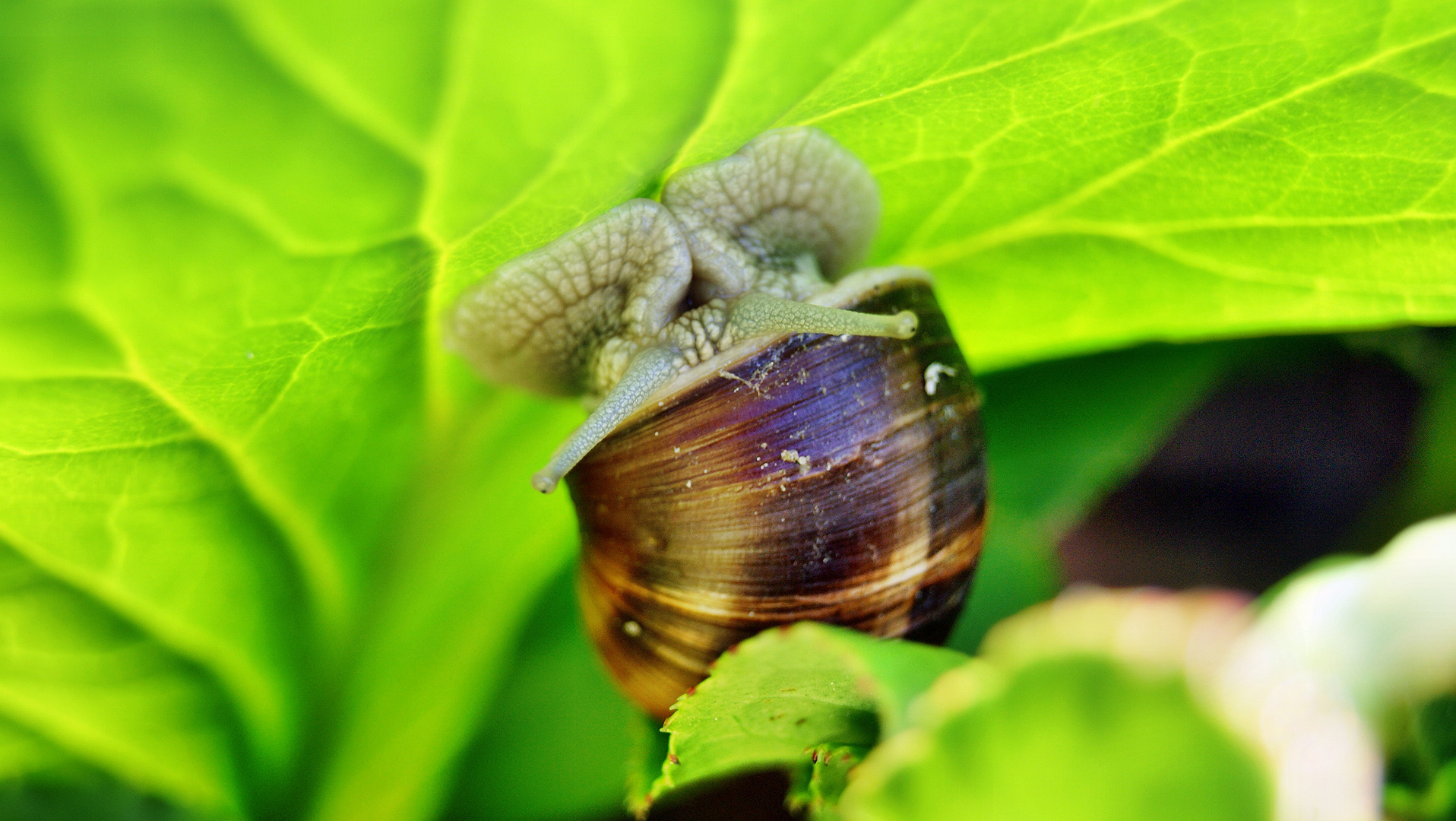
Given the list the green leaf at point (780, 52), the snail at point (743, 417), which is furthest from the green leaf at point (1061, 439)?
the green leaf at point (780, 52)

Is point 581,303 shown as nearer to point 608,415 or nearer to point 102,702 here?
point 608,415

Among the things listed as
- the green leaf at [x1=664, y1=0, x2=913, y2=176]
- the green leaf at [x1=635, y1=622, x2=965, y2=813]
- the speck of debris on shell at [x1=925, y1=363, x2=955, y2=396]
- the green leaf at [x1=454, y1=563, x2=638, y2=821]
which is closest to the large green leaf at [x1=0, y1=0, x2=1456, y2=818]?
the green leaf at [x1=664, y1=0, x2=913, y2=176]

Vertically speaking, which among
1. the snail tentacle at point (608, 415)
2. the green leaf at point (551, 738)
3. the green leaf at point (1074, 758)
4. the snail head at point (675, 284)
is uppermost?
the snail head at point (675, 284)

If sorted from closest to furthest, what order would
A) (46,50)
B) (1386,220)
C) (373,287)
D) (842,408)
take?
(46,50), (373,287), (842,408), (1386,220)

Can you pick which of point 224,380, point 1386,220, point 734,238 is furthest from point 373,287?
point 1386,220

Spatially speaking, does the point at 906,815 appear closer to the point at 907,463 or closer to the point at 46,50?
the point at 907,463

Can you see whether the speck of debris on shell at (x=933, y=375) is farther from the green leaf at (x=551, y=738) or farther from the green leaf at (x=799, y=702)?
the green leaf at (x=551, y=738)
